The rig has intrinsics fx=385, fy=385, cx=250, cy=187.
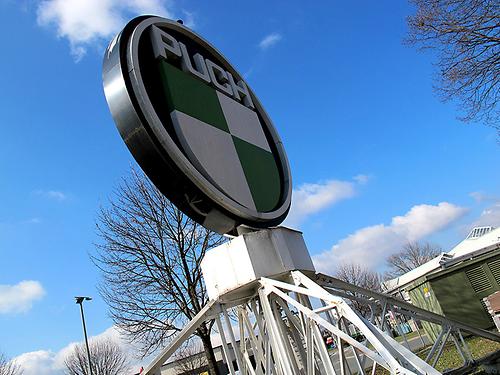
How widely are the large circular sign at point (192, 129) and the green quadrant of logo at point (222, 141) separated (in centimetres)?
2

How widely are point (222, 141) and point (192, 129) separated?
Answer: 0.63 m

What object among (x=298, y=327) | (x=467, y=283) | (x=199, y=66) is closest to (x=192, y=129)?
(x=199, y=66)

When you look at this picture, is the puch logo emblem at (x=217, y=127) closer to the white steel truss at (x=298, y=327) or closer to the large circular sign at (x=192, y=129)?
the large circular sign at (x=192, y=129)

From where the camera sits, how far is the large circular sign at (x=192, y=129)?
449 cm

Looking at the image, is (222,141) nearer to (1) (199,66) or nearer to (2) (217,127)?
(2) (217,127)

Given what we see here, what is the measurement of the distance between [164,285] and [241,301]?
850 cm

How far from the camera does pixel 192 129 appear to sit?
16.6 feet

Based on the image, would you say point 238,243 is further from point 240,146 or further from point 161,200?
point 161,200

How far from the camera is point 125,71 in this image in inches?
184

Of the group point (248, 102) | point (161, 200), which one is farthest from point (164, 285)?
point (248, 102)

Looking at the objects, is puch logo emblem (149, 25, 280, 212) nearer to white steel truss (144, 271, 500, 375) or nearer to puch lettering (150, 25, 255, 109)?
puch lettering (150, 25, 255, 109)

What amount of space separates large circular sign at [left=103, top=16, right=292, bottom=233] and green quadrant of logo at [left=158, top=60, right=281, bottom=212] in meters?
0.02

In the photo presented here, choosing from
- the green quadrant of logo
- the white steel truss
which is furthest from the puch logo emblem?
the white steel truss

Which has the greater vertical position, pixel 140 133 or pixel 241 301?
pixel 140 133
